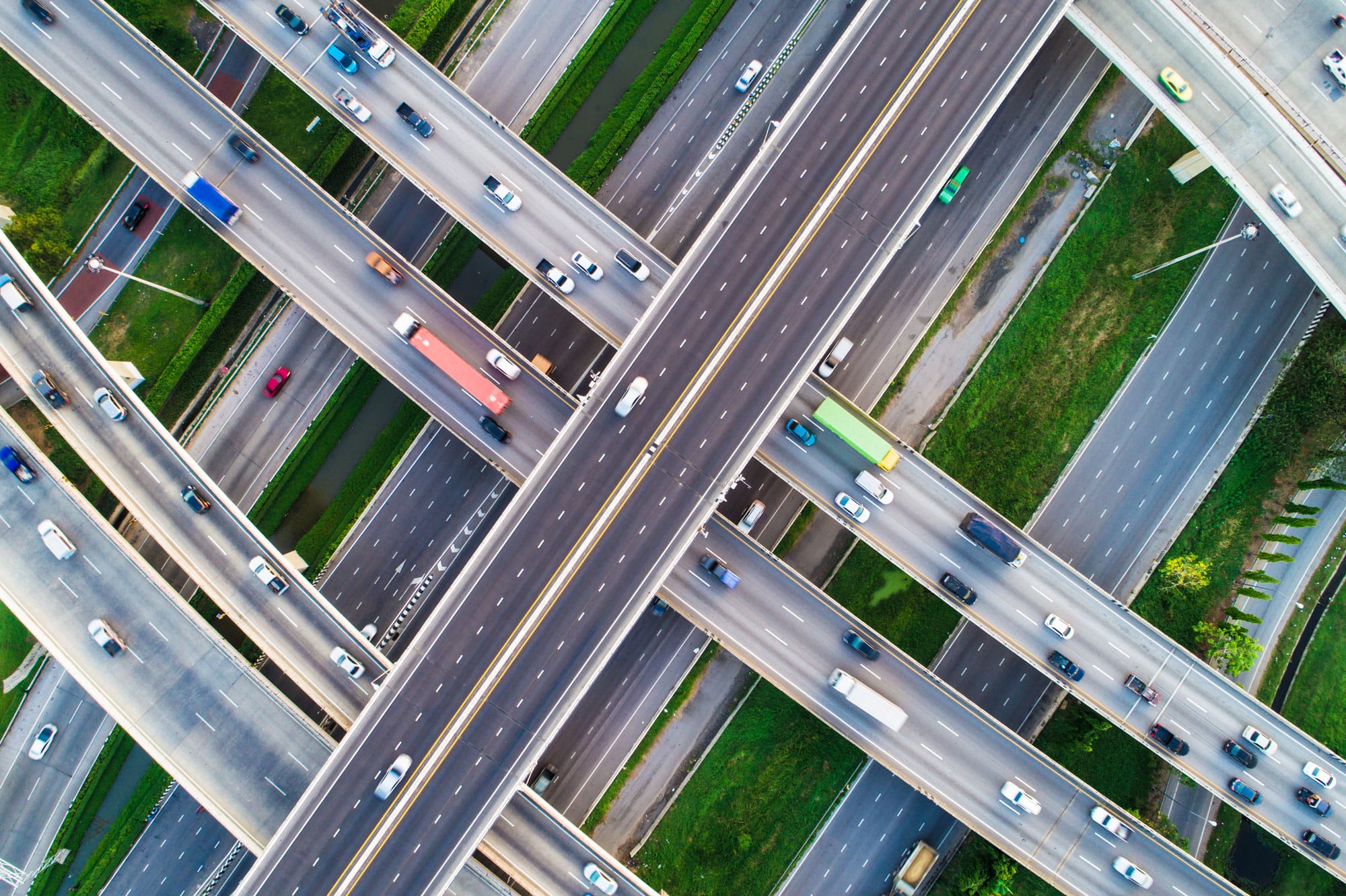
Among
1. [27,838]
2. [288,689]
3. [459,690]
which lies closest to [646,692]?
[459,690]

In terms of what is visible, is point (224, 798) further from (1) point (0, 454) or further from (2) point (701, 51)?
(2) point (701, 51)

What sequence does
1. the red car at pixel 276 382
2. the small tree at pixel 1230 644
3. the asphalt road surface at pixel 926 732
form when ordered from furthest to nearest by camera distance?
the red car at pixel 276 382 → the asphalt road surface at pixel 926 732 → the small tree at pixel 1230 644

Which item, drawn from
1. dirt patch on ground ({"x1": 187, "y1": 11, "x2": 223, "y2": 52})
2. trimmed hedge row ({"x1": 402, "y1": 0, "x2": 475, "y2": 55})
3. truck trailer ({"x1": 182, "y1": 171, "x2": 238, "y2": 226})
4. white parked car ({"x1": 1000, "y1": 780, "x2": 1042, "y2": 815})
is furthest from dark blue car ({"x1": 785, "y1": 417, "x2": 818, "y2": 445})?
dirt patch on ground ({"x1": 187, "y1": 11, "x2": 223, "y2": 52})

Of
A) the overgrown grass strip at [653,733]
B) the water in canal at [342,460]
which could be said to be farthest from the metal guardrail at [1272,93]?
the water in canal at [342,460]

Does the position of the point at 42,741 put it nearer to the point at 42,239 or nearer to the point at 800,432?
the point at 42,239

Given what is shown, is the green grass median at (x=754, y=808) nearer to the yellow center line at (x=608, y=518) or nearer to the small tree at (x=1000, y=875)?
the small tree at (x=1000, y=875)

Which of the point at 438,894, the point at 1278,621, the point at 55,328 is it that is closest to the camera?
the point at 438,894
